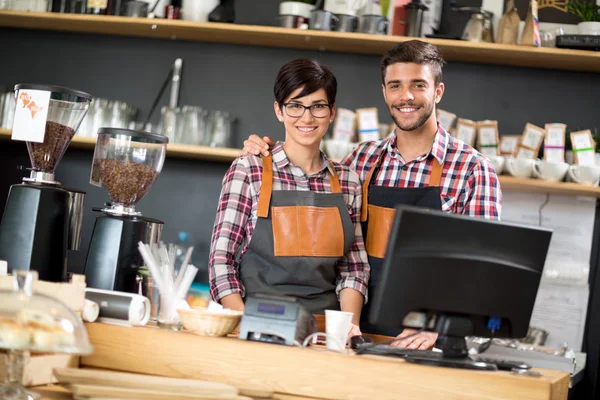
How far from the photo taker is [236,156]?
3.54 metres

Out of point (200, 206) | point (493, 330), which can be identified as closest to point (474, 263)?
point (493, 330)

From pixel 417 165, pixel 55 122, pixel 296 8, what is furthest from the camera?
pixel 296 8

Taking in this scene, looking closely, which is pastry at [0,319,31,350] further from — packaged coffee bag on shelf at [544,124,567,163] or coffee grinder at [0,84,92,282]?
packaged coffee bag on shelf at [544,124,567,163]

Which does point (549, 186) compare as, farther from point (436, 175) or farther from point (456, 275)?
point (456, 275)

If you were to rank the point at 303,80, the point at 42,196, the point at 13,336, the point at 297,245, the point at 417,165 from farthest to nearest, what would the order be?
the point at 417,165
the point at 297,245
the point at 303,80
the point at 42,196
the point at 13,336

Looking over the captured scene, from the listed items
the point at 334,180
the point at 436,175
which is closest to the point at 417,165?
the point at 436,175

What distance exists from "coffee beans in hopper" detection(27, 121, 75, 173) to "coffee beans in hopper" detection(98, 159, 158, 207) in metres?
0.12

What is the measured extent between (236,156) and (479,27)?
46.8 inches

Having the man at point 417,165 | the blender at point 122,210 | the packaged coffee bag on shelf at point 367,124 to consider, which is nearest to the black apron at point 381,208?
the man at point 417,165

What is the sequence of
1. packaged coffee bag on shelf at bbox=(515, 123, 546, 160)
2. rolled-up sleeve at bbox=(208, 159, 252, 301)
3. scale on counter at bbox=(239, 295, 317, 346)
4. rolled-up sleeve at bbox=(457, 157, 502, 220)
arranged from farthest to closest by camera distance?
1. packaged coffee bag on shelf at bbox=(515, 123, 546, 160)
2. rolled-up sleeve at bbox=(457, 157, 502, 220)
3. rolled-up sleeve at bbox=(208, 159, 252, 301)
4. scale on counter at bbox=(239, 295, 317, 346)

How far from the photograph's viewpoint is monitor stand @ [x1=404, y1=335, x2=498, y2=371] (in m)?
1.69

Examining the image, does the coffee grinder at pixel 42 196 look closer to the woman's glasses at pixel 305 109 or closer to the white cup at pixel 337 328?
the woman's glasses at pixel 305 109

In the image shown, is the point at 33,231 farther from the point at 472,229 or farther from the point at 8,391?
the point at 472,229

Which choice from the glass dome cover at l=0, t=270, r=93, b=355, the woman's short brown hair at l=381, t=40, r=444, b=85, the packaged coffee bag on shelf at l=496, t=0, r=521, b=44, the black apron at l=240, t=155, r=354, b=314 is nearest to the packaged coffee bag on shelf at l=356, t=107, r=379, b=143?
the packaged coffee bag on shelf at l=496, t=0, r=521, b=44
